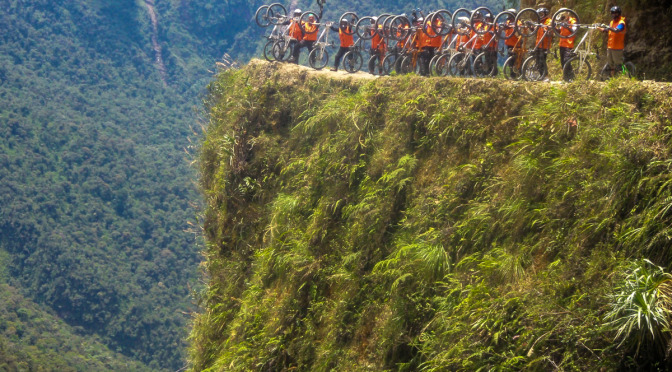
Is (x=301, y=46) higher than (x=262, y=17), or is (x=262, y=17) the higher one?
(x=262, y=17)

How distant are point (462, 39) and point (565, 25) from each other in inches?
113

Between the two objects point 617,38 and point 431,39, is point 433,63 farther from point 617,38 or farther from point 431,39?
point 617,38

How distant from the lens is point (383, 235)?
26.8 feet

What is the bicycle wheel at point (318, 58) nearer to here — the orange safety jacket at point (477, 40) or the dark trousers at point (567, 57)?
the orange safety jacket at point (477, 40)

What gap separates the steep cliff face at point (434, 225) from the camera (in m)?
5.19

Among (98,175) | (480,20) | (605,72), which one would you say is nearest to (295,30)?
(480,20)

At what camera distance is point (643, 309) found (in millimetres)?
4516

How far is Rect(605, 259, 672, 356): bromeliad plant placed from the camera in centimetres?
446

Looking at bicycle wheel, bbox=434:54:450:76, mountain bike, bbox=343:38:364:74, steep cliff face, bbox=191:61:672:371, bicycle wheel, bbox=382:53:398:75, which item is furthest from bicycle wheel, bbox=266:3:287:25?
bicycle wheel, bbox=434:54:450:76

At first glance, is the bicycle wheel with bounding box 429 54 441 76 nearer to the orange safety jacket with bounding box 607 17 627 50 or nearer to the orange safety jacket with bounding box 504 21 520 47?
the orange safety jacket with bounding box 504 21 520 47

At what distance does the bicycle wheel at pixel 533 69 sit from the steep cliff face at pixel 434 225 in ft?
6.26

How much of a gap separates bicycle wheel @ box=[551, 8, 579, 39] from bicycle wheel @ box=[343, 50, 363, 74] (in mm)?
5353

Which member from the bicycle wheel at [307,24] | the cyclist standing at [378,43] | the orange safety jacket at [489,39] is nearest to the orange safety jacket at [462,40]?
the orange safety jacket at [489,39]

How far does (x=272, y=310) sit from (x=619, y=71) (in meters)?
5.90
